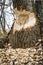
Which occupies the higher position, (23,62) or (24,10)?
(24,10)

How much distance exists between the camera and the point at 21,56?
483 centimetres

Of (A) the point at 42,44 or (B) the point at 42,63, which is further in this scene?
(A) the point at 42,44

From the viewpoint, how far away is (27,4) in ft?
19.4

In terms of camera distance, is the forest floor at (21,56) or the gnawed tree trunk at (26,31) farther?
the gnawed tree trunk at (26,31)

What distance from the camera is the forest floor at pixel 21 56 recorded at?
14.6ft

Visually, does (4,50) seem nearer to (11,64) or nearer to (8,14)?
(11,64)

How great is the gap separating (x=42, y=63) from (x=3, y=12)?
3530mm

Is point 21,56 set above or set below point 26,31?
below

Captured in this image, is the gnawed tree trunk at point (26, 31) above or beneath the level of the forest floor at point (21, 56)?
above

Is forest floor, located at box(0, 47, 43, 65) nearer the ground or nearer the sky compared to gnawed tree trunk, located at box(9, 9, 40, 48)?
nearer the ground

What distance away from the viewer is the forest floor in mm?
4446

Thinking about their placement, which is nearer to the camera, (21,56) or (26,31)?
(21,56)

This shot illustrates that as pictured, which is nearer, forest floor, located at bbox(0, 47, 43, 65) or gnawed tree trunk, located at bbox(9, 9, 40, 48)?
forest floor, located at bbox(0, 47, 43, 65)

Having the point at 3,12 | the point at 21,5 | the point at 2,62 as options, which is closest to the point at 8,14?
the point at 3,12
